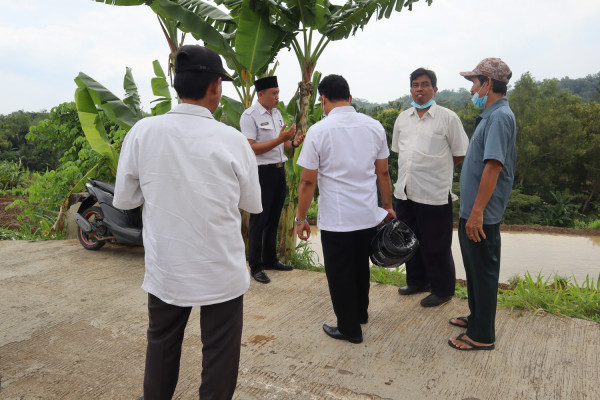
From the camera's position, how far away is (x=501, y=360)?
2656mm

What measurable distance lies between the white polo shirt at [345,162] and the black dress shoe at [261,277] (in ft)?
4.75

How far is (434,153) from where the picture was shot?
3.39 m

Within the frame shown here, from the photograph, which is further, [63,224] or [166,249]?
[63,224]

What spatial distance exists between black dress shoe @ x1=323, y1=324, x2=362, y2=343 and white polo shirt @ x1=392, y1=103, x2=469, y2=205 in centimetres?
115

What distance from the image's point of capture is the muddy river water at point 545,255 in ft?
30.6

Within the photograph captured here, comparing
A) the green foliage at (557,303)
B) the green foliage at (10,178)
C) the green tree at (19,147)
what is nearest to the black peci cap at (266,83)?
the green foliage at (557,303)

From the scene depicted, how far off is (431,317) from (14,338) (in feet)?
9.37

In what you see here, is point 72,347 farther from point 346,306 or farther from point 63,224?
point 63,224

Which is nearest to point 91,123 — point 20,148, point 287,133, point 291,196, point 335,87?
point 291,196

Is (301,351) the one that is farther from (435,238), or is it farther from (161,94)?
(161,94)

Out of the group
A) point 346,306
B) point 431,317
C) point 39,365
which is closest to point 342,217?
point 346,306

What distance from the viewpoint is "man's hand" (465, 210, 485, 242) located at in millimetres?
2580

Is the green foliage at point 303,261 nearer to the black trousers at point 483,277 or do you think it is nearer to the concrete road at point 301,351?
the concrete road at point 301,351

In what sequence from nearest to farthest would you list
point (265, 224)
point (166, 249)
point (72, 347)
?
point (166, 249) → point (72, 347) → point (265, 224)
